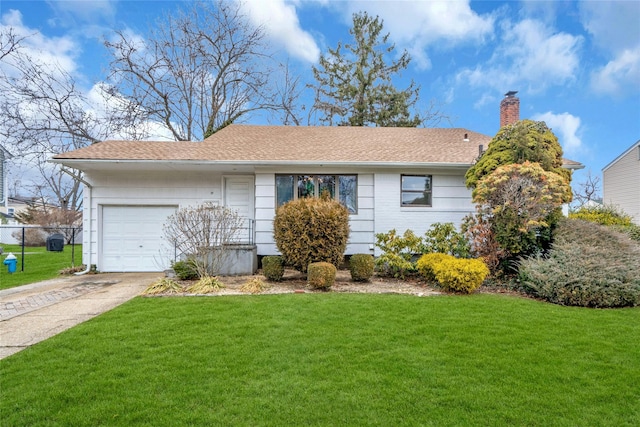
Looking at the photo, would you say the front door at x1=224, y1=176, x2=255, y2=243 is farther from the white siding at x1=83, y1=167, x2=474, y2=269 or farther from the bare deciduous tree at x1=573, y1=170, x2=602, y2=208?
the bare deciduous tree at x1=573, y1=170, x2=602, y2=208

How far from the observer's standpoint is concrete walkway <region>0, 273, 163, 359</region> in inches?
178

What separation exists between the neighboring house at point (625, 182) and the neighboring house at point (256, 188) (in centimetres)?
1190

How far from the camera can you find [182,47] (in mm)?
18047

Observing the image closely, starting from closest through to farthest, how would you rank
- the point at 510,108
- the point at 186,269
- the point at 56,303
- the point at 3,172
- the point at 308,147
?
the point at 56,303, the point at 186,269, the point at 308,147, the point at 510,108, the point at 3,172

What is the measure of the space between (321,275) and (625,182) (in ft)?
68.2

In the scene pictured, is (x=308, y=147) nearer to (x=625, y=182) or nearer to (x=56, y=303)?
(x=56, y=303)

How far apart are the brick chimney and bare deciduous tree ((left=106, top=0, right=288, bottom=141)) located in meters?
13.0

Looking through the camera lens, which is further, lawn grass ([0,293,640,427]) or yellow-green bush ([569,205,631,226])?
A: yellow-green bush ([569,205,631,226])

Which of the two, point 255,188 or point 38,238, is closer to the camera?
point 255,188

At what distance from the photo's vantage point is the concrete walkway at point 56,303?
452 centimetres

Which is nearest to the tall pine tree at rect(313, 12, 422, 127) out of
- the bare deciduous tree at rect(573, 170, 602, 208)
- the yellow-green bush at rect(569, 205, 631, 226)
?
the yellow-green bush at rect(569, 205, 631, 226)

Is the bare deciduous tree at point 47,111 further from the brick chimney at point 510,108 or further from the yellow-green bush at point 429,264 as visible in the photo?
the brick chimney at point 510,108

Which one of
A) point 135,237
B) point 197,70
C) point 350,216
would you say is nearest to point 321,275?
point 350,216

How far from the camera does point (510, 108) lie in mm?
12164
